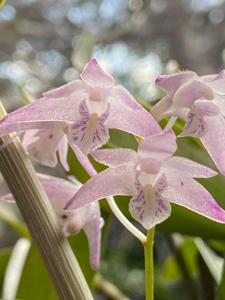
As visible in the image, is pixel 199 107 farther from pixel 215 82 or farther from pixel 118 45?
pixel 118 45

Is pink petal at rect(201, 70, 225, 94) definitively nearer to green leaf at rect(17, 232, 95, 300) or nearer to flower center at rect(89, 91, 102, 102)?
flower center at rect(89, 91, 102, 102)

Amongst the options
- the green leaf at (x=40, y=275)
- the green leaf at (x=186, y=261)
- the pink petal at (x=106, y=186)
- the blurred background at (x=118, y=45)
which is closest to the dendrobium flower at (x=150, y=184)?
the pink petal at (x=106, y=186)

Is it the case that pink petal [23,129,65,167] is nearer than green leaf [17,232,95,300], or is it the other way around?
pink petal [23,129,65,167]

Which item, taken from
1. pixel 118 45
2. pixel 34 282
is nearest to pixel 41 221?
pixel 34 282

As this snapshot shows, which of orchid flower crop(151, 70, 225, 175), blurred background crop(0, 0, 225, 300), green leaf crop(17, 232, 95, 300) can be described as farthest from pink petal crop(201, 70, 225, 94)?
blurred background crop(0, 0, 225, 300)

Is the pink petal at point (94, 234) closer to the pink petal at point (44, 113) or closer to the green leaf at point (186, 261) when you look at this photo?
the pink petal at point (44, 113)

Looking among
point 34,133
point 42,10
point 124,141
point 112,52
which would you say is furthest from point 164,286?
point 42,10
